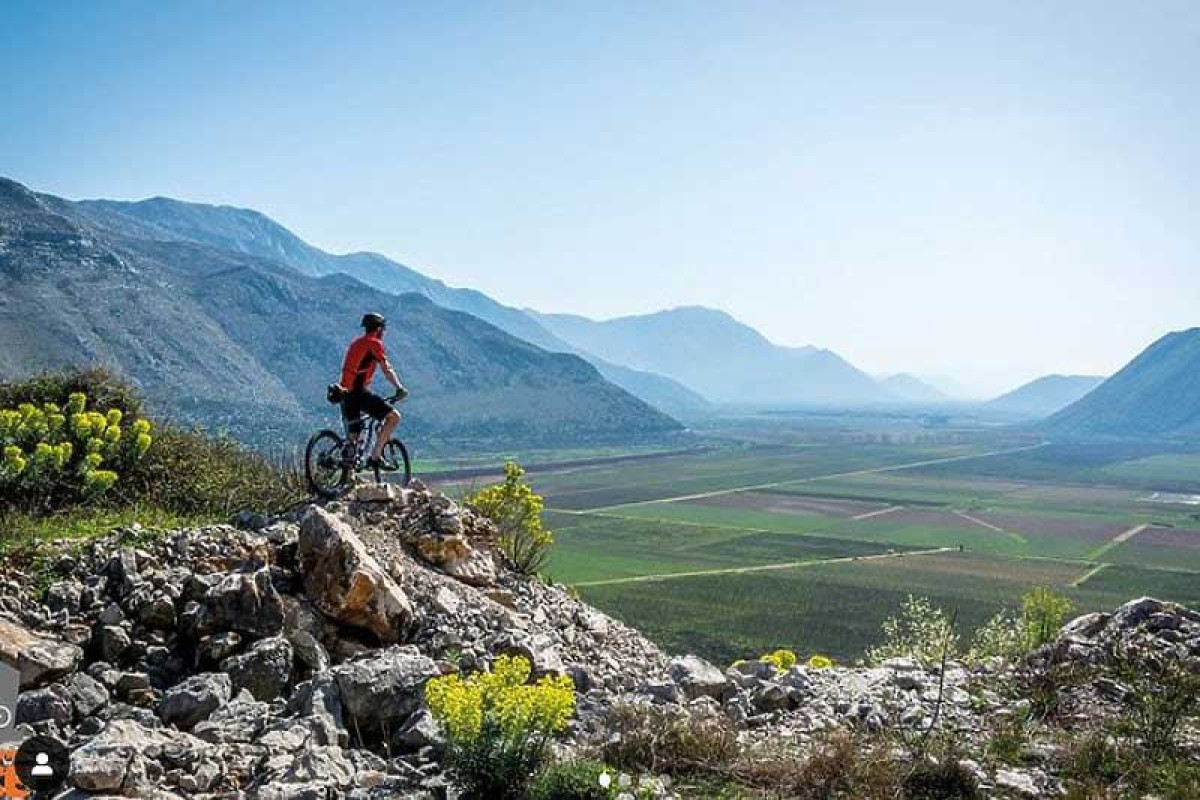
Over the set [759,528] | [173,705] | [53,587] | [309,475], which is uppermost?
[309,475]

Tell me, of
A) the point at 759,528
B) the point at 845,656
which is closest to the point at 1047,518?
the point at 759,528

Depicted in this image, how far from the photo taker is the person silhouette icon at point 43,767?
7.76 meters

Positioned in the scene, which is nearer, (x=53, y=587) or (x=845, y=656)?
(x=53, y=587)

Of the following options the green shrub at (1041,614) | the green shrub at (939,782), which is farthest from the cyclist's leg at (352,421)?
the green shrub at (1041,614)

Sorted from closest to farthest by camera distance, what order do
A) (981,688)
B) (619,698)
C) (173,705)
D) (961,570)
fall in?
1. (173,705)
2. (619,698)
3. (981,688)
4. (961,570)

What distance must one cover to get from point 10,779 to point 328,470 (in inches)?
301

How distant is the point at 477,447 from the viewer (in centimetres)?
17300

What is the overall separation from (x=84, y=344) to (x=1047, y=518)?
13035 centimetres

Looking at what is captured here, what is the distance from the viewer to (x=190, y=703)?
958 cm

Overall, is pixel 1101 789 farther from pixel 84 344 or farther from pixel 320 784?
pixel 84 344

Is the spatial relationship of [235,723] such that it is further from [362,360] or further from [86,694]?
[362,360]

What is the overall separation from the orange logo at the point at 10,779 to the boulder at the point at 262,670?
2.65 metres

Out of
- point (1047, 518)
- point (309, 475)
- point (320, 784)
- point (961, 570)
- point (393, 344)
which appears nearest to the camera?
point (320, 784)

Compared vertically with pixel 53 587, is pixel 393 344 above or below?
above
